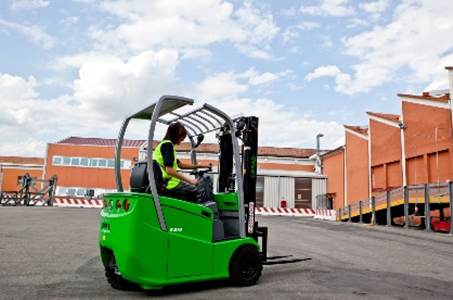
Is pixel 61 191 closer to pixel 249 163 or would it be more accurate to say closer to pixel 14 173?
pixel 14 173

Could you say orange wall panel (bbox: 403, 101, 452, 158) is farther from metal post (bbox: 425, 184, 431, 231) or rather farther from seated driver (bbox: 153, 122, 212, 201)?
seated driver (bbox: 153, 122, 212, 201)

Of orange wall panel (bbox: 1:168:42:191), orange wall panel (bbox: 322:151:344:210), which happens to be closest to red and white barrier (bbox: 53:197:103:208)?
orange wall panel (bbox: 322:151:344:210)

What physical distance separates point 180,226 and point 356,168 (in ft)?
91.7

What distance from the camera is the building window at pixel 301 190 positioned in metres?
37.5

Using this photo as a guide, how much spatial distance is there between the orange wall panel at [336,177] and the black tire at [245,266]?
29526 mm

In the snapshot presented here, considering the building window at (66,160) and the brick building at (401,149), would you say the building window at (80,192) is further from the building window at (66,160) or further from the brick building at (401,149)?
the brick building at (401,149)

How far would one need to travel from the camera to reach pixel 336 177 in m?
35.6

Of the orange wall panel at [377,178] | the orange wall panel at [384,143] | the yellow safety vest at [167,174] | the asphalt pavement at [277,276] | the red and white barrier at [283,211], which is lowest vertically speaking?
the asphalt pavement at [277,276]

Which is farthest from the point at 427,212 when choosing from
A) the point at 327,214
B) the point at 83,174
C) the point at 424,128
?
the point at 83,174

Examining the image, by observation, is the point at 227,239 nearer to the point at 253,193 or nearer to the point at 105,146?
the point at 253,193

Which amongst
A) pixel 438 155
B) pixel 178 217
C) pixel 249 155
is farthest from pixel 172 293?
pixel 438 155

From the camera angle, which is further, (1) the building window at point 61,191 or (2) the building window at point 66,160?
(2) the building window at point 66,160

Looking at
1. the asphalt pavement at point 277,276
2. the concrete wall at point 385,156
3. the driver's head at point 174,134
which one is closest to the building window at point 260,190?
the concrete wall at point 385,156

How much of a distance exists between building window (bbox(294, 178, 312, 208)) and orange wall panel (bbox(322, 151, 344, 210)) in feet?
6.07
